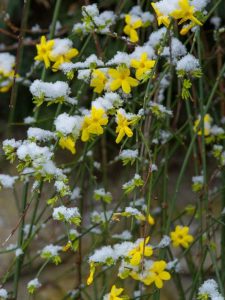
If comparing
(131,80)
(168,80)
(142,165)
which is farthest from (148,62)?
(168,80)

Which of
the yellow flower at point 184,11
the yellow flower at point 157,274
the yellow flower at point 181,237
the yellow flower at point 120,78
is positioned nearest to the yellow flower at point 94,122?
the yellow flower at point 120,78

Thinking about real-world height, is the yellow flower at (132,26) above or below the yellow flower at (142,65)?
above

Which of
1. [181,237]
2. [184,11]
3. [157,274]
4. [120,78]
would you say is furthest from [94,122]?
[181,237]

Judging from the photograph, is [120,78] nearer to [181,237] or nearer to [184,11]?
[184,11]

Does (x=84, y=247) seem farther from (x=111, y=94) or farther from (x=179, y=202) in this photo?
(x=111, y=94)

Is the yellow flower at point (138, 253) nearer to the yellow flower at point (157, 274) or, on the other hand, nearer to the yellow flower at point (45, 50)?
the yellow flower at point (157, 274)

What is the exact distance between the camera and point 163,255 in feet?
3.86

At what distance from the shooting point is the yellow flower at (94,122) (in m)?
0.93

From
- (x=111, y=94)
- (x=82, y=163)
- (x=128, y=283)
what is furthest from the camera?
(x=128, y=283)

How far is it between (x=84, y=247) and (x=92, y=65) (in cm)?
128

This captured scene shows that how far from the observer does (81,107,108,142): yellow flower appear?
0.93m

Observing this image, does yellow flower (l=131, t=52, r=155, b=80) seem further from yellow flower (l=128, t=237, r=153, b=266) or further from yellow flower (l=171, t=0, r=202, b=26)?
yellow flower (l=128, t=237, r=153, b=266)

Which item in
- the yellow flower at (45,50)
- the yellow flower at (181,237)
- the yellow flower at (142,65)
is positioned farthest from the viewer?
the yellow flower at (181,237)

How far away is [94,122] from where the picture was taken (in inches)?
36.9
